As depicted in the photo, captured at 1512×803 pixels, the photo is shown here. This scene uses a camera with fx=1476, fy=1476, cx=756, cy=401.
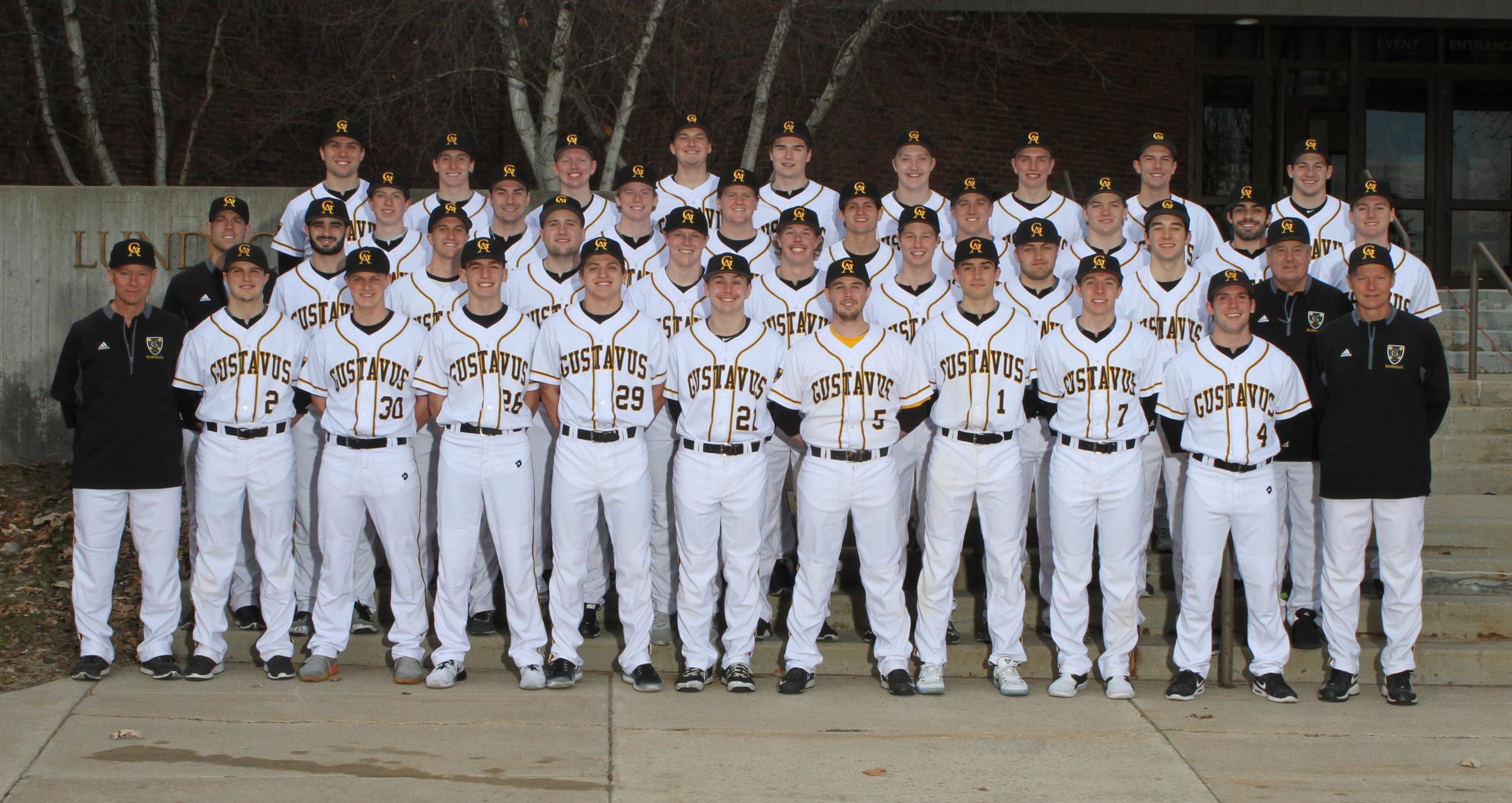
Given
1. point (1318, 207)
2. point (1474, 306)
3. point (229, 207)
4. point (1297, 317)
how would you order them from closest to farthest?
1. point (1297, 317)
2. point (229, 207)
3. point (1318, 207)
4. point (1474, 306)

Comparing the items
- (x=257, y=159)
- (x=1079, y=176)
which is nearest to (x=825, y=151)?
(x=1079, y=176)

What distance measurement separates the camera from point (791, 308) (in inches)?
313

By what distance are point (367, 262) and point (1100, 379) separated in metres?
3.59

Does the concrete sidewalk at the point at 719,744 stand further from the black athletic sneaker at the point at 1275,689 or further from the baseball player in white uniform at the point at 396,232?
the baseball player in white uniform at the point at 396,232

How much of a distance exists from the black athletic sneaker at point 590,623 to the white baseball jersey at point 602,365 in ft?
3.56

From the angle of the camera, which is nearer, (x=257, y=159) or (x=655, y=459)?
(x=655, y=459)

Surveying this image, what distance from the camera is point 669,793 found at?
221 inches

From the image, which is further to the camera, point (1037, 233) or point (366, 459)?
point (1037, 233)

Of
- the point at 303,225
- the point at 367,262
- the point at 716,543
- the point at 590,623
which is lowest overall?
the point at 590,623

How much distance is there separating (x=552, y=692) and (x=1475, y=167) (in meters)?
13.9

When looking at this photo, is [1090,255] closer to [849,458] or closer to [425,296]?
[849,458]

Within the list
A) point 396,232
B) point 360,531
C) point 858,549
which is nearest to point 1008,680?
point 858,549

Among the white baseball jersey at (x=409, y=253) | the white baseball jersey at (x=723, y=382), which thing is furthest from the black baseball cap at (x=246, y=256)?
the white baseball jersey at (x=723, y=382)

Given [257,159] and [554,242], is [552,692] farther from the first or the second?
[257,159]
